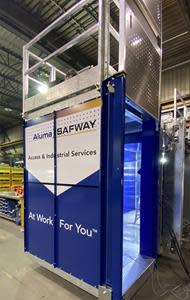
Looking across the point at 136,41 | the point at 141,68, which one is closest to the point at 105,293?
the point at 141,68

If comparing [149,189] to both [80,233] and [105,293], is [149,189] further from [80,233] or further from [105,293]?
[105,293]

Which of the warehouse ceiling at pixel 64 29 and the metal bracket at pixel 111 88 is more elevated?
the warehouse ceiling at pixel 64 29

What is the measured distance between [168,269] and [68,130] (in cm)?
276

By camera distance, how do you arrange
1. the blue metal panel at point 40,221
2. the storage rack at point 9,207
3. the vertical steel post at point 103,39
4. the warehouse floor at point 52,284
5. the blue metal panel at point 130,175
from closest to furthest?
the vertical steel post at point 103,39, the warehouse floor at point 52,284, the blue metal panel at point 40,221, the blue metal panel at point 130,175, the storage rack at point 9,207

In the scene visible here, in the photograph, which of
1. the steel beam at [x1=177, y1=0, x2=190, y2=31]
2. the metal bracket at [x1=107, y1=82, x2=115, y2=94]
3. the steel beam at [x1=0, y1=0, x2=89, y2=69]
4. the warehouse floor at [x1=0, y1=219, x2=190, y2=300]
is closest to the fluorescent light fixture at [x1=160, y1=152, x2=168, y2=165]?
the warehouse floor at [x1=0, y1=219, x2=190, y2=300]

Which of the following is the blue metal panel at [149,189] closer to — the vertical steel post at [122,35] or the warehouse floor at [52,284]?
the warehouse floor at [52,284]

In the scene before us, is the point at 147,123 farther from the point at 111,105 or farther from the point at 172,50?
the point at 172,50

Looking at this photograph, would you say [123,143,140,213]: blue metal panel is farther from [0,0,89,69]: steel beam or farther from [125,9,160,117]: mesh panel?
[0,0,89,69]: steel beam

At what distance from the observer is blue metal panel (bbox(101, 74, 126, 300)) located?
7.14ft

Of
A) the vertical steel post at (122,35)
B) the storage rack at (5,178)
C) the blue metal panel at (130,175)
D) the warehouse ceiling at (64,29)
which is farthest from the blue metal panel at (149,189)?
the storage rack at (5,178)

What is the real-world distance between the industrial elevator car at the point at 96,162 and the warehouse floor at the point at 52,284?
224 millimetres

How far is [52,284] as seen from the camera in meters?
3.00

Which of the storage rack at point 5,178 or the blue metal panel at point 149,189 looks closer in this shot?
the blue metal panel at point 149,189

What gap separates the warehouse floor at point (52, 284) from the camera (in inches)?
106
